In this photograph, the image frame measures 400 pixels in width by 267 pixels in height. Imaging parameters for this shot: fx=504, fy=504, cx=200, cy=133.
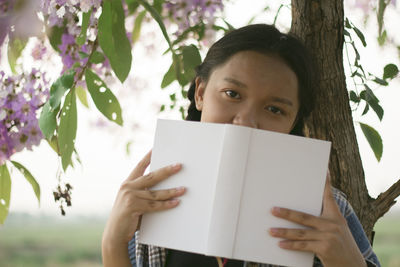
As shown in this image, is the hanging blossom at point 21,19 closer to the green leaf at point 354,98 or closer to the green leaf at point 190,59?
the green leaf at point 190,59

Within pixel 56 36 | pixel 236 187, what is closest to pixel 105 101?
pixel 56 36

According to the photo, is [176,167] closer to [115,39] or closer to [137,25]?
[115,39]

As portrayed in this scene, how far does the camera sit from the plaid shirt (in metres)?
0.68

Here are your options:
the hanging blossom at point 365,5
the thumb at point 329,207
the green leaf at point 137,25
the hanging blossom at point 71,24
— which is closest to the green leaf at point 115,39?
the hanging blossom at point 71,24

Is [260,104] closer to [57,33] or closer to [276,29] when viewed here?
[276,29]

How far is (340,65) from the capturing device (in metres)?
0.76

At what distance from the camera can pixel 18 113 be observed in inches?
31.8

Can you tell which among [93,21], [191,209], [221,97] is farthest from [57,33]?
[191,209]

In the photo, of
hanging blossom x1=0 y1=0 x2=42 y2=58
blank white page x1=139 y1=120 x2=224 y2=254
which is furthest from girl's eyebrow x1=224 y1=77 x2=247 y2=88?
hanging blossom x1=0 y1=0 x2=42 y2=58

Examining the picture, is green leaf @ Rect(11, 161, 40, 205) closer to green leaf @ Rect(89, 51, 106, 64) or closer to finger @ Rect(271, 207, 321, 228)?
green leaf @ Rect(89, 51, 106, 64)

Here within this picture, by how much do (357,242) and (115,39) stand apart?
42 cm

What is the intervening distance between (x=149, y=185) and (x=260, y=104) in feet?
0.57

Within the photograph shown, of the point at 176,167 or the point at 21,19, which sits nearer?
the point at 21,19

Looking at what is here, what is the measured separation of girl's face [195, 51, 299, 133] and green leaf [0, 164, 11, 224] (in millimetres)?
348
